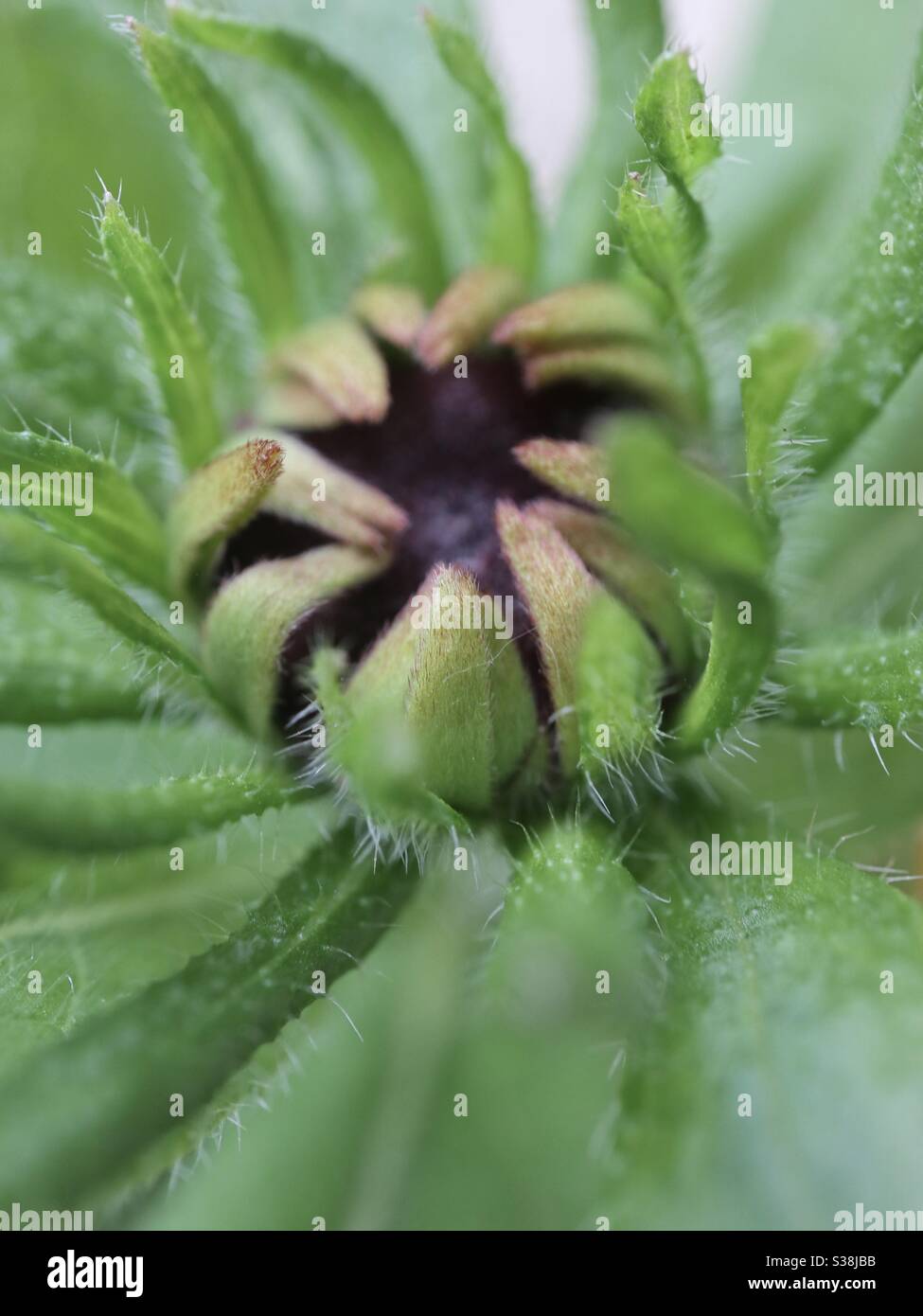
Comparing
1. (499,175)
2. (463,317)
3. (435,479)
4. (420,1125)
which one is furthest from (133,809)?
(420,1125)

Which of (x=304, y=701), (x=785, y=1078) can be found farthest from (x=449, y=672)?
(x=785, y=1078)

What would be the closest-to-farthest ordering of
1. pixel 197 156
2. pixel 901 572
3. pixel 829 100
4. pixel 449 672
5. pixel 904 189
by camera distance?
pixel 449 672
pixel 904 189
pixel 197 156
pixel 901 572
pixel 829 100

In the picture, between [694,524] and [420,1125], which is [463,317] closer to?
[694,524]

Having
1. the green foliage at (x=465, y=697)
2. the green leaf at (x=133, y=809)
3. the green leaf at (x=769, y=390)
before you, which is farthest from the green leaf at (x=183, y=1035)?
the green leaf at (x=769, y=390)

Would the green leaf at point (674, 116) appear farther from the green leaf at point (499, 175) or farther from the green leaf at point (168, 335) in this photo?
the green leaf at point (168, 335)
